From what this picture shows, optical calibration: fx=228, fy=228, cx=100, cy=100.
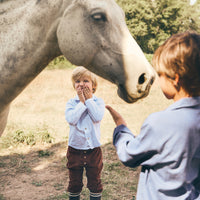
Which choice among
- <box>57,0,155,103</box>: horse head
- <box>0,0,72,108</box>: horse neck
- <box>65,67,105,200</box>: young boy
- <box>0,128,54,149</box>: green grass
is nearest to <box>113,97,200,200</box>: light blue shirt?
<box>57,0,155,103</box>: horse head

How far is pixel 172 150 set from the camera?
1.07 metres

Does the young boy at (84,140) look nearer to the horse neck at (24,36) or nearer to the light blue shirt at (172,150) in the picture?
the horse neck at (24,36)

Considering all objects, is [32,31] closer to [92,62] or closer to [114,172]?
[92,62]

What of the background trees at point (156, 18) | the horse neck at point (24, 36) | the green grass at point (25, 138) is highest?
the horse neck at point (24, 36)

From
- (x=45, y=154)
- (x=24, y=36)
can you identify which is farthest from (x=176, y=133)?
(x=45, y=154)

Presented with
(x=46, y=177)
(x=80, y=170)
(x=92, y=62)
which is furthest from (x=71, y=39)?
(x=46, y=177)

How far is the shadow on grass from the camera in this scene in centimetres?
312

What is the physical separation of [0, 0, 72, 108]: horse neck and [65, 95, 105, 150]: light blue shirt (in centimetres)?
68

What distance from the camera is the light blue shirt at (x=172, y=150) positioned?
106 cm

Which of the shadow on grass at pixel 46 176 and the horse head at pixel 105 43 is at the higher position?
the horse head at pixel 105 43

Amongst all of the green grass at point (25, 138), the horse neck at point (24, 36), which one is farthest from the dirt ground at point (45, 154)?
the horse neck at point (24, 36)

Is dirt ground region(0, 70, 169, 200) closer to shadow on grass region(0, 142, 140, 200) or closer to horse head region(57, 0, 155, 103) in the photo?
shadow on grass region(0, 142, 140, 200)

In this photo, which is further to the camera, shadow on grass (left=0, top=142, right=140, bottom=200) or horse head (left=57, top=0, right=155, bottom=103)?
shadow on grass (left=0, top=142, right=140, bottom=200)

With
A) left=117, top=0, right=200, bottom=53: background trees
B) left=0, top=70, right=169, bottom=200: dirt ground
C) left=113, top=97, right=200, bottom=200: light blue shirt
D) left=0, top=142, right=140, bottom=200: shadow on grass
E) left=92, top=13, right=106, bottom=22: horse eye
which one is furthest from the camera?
left=117, top=0, right=200, bottom=53: background trees
